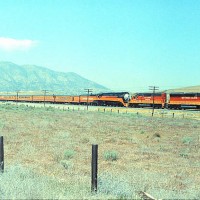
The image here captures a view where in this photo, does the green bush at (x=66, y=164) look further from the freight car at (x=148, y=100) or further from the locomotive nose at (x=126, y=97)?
the locomotive nose at (x=126, y=97)

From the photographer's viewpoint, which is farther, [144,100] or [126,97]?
[126,97]

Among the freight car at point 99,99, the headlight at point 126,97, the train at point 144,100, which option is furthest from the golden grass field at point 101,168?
the headlight at point 126,97

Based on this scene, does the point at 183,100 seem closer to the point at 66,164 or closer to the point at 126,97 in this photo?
the point at 126,97

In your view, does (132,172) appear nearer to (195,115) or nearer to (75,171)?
(75,171)

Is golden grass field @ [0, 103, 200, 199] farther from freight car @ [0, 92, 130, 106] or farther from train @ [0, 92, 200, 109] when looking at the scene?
freight car @ [0, 92, 130, 106]

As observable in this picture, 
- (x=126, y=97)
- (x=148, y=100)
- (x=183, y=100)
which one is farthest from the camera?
(x=126, y=97)

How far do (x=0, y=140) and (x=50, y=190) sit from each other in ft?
9.08

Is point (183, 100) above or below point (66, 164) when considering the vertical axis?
above

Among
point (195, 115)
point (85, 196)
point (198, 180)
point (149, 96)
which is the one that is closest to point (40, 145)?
point (198, 180)

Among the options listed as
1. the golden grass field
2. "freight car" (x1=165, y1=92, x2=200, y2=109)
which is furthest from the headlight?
the golden grass field

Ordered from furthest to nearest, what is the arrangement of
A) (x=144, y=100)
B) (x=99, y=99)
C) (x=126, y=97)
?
1. (x=99, y=99)
2. (x=126, y=97)
3. (x=144, y=100)

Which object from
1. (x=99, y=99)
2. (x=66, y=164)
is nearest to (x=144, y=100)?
(x=99, y=99)

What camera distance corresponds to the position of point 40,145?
19438mm

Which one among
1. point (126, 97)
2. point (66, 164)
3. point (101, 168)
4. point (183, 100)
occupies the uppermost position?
point (126, 97)
